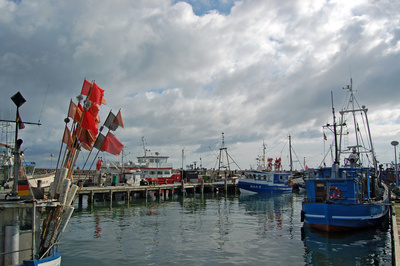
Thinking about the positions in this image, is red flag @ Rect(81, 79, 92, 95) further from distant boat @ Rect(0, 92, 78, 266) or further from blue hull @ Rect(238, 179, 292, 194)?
blue hull @ Rect(238, 179, 292, 194)

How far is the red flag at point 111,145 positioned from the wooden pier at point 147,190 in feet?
76.1

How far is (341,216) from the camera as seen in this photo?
64.7 ft

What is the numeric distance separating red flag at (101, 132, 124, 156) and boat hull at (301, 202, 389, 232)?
14.5 metres

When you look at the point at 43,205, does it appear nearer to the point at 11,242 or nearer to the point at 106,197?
the point at 11,242

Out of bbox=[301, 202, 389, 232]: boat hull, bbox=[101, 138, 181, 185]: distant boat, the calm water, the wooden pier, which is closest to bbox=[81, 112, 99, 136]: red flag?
the calm water

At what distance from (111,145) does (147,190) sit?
36104 millimetres

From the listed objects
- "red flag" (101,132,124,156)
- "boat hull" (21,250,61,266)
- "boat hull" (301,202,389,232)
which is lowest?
"boat hull" (301,202,389,232)

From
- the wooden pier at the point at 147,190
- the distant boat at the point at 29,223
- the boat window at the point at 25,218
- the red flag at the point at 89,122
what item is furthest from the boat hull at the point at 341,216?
the wooden pier at the point at 147,190

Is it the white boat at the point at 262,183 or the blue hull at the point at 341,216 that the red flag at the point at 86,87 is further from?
the white boat at the point at 262,183

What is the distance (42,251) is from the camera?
1009 cm

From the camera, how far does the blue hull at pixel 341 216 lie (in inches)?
777

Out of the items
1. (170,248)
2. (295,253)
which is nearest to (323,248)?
(295,253)

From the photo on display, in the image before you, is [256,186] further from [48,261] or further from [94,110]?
[48,261]

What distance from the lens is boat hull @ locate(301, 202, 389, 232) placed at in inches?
777
